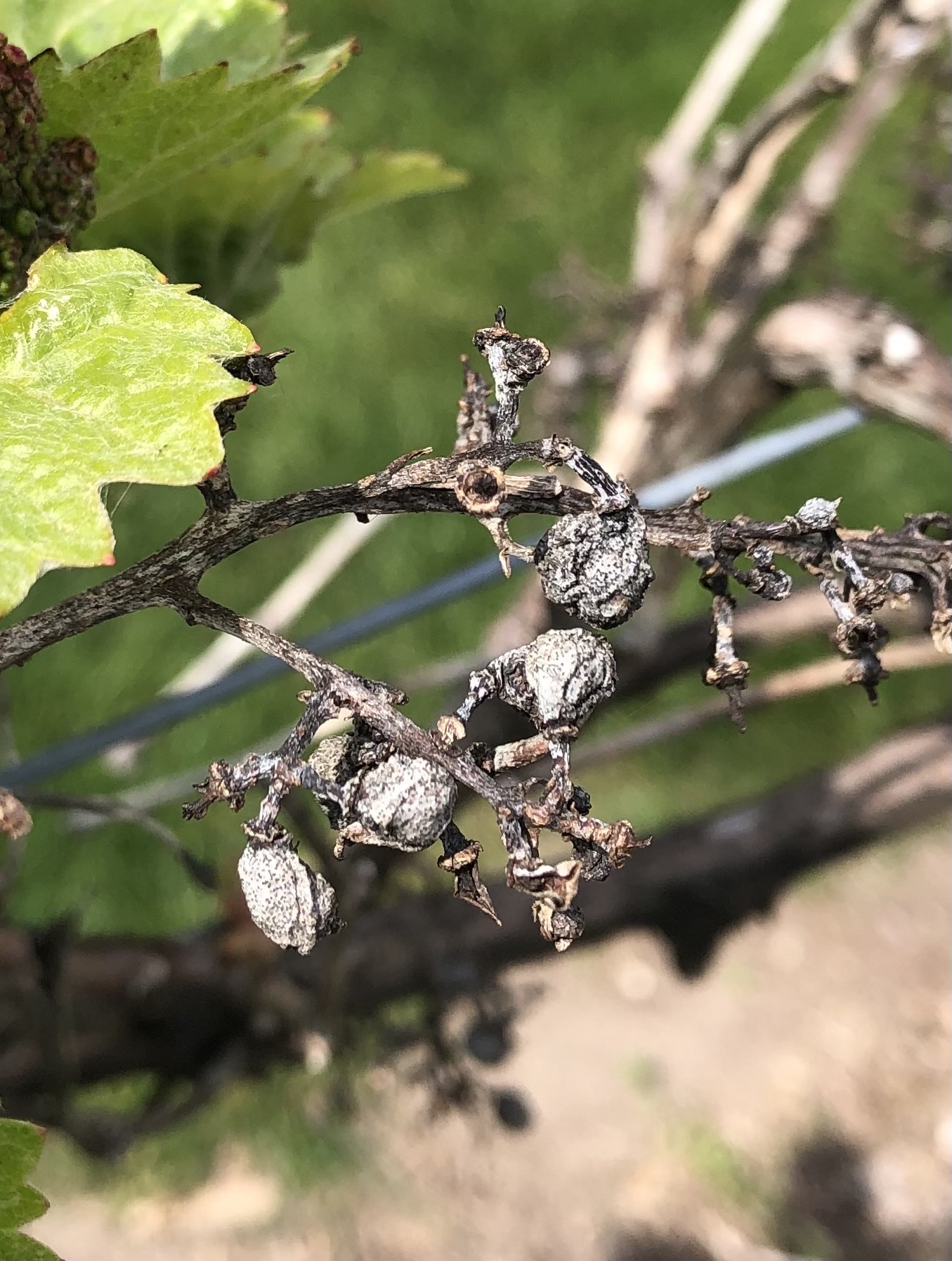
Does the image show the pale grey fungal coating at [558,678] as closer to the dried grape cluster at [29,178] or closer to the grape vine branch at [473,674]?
the grape vine branch at [473,674]

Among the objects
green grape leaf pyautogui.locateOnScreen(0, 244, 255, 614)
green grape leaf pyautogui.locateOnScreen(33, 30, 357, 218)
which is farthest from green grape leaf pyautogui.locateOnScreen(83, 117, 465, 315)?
green grape leaf pyautogui.locateOnScreen(0, 244, 255, 614)

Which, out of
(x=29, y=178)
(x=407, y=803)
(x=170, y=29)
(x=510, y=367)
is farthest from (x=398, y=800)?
(x=170, y=29)

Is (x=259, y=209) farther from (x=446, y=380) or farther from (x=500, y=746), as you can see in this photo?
(x=446, y=380)

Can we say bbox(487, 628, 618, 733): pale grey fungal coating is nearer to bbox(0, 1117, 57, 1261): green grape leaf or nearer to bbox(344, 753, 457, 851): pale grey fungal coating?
bbox(344, 753, 457, 851): pale grey fungal coating

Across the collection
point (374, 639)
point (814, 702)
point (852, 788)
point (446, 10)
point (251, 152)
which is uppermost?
point (251, 152)

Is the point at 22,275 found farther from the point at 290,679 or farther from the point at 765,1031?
the point at 765,1031

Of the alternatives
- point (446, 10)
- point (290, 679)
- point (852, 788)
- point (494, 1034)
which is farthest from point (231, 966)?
point (446, 10)

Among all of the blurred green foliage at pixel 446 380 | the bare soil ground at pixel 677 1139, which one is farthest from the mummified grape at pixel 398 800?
the blurred green foliage at pixel 446 380

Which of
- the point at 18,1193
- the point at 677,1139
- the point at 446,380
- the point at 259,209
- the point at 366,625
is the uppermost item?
the point at 259,209
